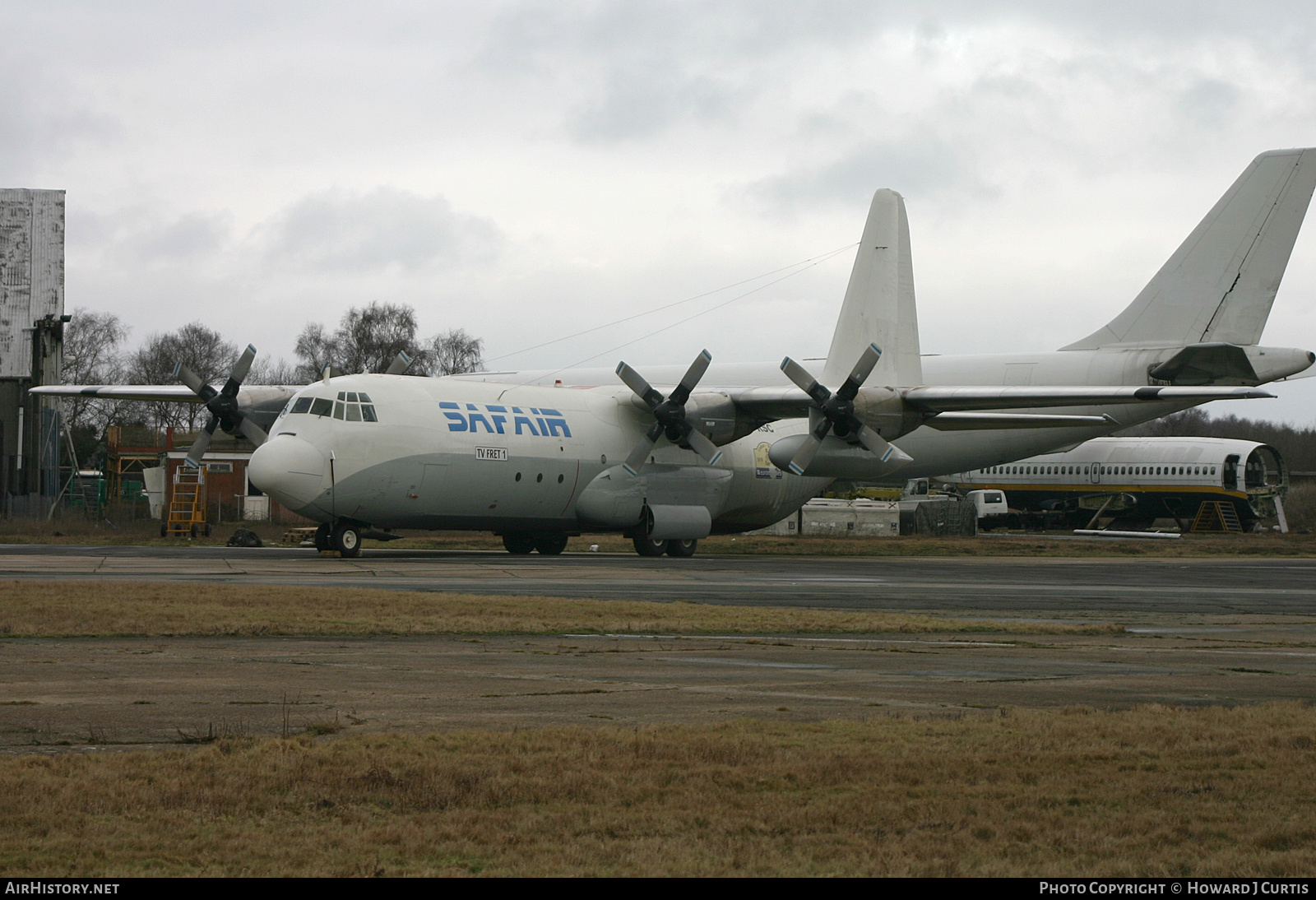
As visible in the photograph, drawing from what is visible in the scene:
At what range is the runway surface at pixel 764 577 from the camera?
62.4 feet

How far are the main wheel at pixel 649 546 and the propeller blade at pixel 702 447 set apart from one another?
98.7 inches

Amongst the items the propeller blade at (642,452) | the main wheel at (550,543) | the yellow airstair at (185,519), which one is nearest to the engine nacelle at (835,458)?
the propeller blade at (642,452)

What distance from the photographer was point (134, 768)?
19.5 feet

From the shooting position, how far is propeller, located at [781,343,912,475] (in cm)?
3103

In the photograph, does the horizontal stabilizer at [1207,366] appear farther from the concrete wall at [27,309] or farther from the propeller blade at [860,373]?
the concrete wall at [27,309]

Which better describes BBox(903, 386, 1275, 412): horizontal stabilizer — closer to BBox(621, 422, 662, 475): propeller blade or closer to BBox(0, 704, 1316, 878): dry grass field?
BBox(621, 422, 662, 475): propeller blade

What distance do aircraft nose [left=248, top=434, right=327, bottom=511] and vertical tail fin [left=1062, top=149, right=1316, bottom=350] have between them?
2570 centimetres

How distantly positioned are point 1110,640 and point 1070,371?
26.2 m

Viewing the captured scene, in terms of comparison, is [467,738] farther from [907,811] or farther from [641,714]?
[907,811]

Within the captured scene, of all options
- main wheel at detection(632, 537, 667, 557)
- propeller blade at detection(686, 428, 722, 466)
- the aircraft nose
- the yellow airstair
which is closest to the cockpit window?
the aircraft nose

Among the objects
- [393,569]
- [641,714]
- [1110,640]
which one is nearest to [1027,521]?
[393,569]

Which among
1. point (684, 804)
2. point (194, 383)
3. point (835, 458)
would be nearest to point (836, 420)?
point (835, 458)

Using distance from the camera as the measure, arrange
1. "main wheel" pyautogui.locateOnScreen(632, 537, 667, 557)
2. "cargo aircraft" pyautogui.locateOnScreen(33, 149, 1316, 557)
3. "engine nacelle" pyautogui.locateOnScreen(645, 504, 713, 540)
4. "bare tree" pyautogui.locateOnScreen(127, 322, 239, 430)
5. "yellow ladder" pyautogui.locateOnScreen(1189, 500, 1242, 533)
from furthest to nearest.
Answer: "bare tree" pyautogui.locateOnScreen(127, 322, 239, 430), "yellow ladder" pyautogui.locateOnScreen(1189, 500, 1242, 533), "main wheel" pyautogui.locateOnScreen(632, 537, 667, 557), "engine nacelle" pyautogui.locateOnScreen(645, 504, 713, 540), "cargo aircraft" pyautogui.locateOnScreen(33, 149, 1316, 557)

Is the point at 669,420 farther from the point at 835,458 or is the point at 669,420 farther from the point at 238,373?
the point at 238,373
